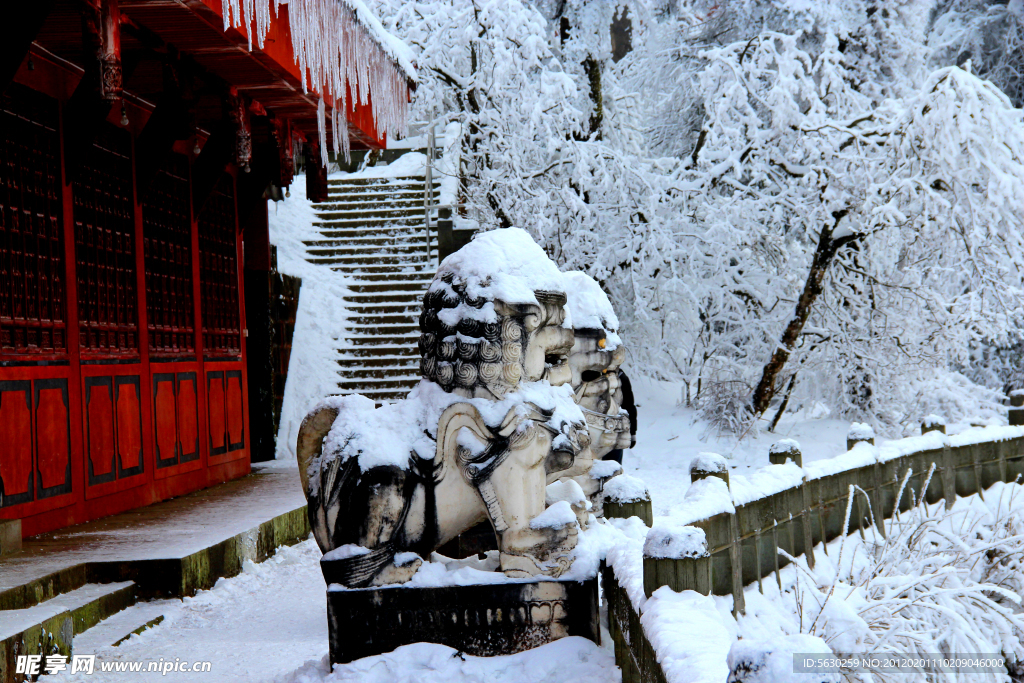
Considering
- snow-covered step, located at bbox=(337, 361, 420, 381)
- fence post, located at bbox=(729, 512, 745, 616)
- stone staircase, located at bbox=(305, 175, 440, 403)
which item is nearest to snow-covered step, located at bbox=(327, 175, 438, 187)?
stone staircase, located at bbox=(305, 175, 440, 403)

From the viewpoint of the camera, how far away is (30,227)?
6281 millimetres

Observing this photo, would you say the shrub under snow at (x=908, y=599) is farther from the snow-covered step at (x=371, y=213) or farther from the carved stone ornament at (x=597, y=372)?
the snow-covered step at (x=371, y=213)

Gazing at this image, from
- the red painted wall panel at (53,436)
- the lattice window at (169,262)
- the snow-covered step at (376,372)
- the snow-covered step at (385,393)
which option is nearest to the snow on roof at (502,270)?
the red painted wall panel at (53,436)

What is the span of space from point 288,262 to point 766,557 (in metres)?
10.2

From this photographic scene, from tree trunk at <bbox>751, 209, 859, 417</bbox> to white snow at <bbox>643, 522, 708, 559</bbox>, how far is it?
9.03m

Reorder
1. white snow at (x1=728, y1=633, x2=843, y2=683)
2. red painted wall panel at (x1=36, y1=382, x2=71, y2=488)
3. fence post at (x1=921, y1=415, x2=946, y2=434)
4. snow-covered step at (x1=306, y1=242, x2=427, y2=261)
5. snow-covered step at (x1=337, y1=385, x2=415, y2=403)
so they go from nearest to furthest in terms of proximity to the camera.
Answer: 1. white snow at (x1=728, y1=633, x2=843, y2=683)
2. red painted wall panel at (x1=36, y1=382, x2=71, y2=488)
3. fence post at (x1=921, y1=415, x2=946, y2=434)
4. snow-covered step at (x1=337, y1=385, x2=415, y2=403)
5. snow-covered step at (x1=306, y1=242, x2=427, y2=261)

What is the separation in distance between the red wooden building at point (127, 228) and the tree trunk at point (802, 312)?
19.3 ft

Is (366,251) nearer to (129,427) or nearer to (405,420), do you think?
(129,427)

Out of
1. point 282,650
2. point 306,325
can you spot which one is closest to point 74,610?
point 282,650

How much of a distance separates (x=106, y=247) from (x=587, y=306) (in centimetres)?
422

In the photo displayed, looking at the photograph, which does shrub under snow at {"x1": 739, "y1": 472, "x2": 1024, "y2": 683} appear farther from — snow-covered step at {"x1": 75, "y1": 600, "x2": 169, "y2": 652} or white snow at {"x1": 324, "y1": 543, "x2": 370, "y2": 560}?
snow-covered step at {"x1": 75, "y1": 600, "x2": 169, "y2": 652}

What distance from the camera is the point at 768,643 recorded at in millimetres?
1752

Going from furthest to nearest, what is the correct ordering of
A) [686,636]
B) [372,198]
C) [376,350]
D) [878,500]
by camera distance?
[372,198] < [376,350] < [878,500] < [686,636]

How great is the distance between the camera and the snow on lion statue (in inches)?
139
